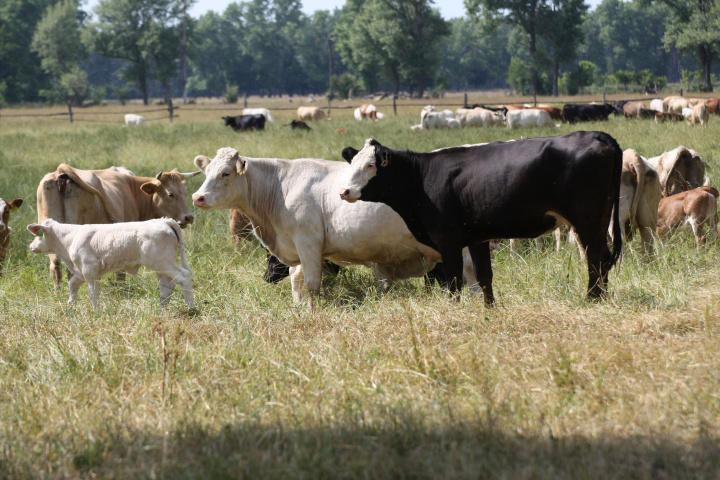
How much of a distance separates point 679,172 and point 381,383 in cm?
682

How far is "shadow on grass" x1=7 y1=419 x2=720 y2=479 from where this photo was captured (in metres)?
3.32

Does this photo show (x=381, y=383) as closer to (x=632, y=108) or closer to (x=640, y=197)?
(x=640, y=197)

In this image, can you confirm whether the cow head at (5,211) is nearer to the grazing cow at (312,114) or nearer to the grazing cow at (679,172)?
the grazing cow at (679,172)

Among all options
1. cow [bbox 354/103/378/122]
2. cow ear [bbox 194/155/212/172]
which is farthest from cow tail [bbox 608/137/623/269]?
cow [bbox 354/103/378/122]

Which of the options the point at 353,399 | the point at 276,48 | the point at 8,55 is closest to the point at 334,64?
the point at 276,48

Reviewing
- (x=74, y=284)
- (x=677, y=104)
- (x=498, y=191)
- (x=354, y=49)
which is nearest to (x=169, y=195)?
(x=74, y=284)

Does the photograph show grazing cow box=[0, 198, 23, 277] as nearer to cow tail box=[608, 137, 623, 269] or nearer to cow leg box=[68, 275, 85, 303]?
cow leg box=[68, 275, 85, 303]

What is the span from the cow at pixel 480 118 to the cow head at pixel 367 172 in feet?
79.2

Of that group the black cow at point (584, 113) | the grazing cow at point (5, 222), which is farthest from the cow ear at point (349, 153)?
the black cow at point (584, 113)

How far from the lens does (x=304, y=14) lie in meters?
130

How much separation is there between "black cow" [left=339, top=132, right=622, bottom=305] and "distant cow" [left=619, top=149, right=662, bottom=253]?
198 centimetres

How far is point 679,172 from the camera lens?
9.84 meters

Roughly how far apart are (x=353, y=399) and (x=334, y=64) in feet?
365

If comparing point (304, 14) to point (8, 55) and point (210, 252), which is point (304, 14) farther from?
point (210, 252)
